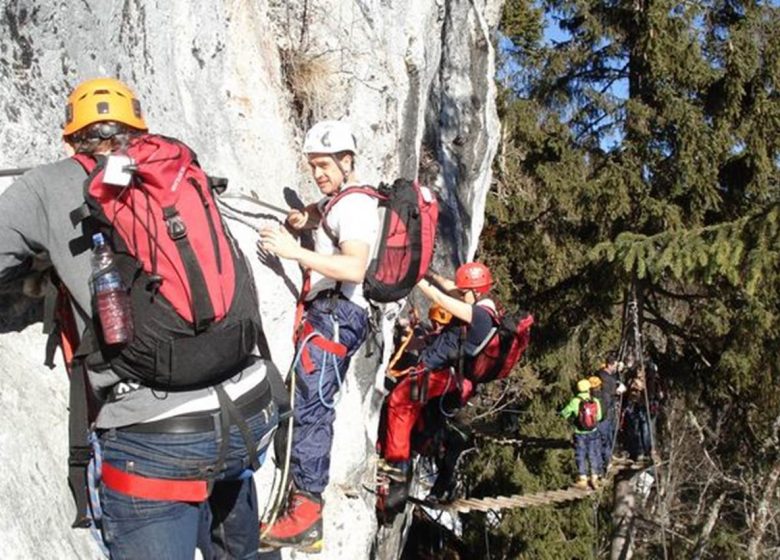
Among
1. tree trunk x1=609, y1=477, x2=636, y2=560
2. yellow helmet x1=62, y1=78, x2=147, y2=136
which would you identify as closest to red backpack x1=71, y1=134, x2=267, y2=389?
yellow helmet x1=62, y1=78, x2=147, y2=136

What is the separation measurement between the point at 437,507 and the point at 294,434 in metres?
4.49

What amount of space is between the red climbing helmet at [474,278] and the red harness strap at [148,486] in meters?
5.26

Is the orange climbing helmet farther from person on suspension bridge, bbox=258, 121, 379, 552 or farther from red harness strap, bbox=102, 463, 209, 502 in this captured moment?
red harness strap, bbox=102, 463, 209, 502

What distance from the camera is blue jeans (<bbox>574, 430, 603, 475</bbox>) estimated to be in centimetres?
1218

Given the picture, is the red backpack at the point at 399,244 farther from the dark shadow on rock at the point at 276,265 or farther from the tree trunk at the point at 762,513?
the tree trunk at the point at 762,513

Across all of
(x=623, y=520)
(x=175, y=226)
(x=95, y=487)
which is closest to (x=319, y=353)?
(x=95, y=487)

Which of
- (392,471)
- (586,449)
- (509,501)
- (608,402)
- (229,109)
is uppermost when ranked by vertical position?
(229,109)

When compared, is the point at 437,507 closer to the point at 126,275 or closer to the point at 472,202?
the point at 472,202

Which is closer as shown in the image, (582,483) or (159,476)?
(159,476)

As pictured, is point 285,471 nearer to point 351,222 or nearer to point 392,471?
point 351,222

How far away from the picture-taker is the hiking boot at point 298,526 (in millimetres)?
5039

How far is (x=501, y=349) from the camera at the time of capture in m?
8.30

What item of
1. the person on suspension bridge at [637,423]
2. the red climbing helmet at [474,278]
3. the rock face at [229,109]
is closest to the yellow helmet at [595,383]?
the person on suspension bridge at [637,423]

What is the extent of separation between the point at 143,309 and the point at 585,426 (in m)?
10.1
